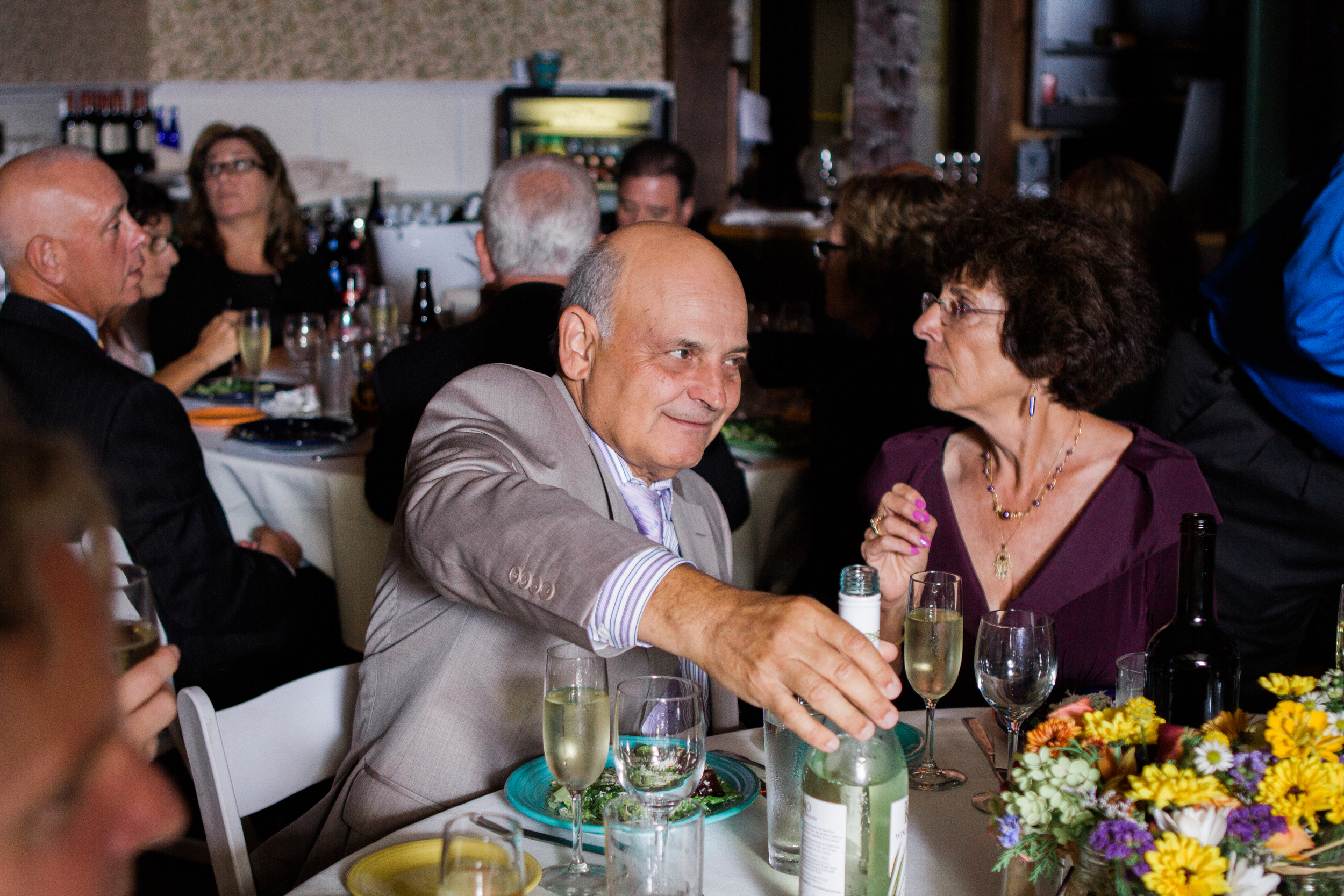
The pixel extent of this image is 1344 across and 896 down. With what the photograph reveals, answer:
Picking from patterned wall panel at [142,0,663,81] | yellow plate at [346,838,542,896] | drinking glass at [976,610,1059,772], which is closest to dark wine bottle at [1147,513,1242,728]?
drinking glass at [976,610,1059,772]

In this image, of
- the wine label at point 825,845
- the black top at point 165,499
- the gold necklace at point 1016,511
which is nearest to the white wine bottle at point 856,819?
the wine label at point 825,845

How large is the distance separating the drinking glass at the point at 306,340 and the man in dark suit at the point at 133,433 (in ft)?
2.49

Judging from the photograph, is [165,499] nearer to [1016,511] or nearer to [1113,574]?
[1016,511]

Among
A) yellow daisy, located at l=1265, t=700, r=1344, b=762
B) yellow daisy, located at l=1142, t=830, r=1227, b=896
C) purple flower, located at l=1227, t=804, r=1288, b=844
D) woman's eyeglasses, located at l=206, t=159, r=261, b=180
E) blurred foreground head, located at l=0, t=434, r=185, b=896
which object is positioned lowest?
yellow daisy, located at l=1142, t=830, r=1227, b=896

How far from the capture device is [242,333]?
3.66 metres

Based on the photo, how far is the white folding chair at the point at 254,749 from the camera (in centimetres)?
149

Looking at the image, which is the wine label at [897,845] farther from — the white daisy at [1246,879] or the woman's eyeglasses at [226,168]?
the woman's eyeglasses at [226,168]

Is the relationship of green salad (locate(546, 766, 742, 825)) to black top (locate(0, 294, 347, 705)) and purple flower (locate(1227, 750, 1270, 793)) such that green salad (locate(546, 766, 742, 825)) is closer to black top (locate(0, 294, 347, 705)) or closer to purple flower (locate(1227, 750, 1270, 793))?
purple flower (locate(1227, 750, 1270, 793))

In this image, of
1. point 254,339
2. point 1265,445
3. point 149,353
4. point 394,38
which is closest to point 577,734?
point 1265,445

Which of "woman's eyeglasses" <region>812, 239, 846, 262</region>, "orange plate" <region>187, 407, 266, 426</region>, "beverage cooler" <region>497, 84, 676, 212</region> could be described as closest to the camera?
"woman's eyeglasses" <region>812, 239, 846, 262</region>

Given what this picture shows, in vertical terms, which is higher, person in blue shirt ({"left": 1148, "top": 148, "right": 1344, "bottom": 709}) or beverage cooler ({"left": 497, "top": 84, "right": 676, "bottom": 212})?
beverage cooler ({"left": 497, "top": 84, "right": 676, "bottom": 212})

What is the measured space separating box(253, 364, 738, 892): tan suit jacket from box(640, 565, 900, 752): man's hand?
0.18 m

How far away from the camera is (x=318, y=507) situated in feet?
9.85

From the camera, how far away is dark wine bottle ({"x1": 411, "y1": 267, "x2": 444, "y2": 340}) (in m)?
3.91
